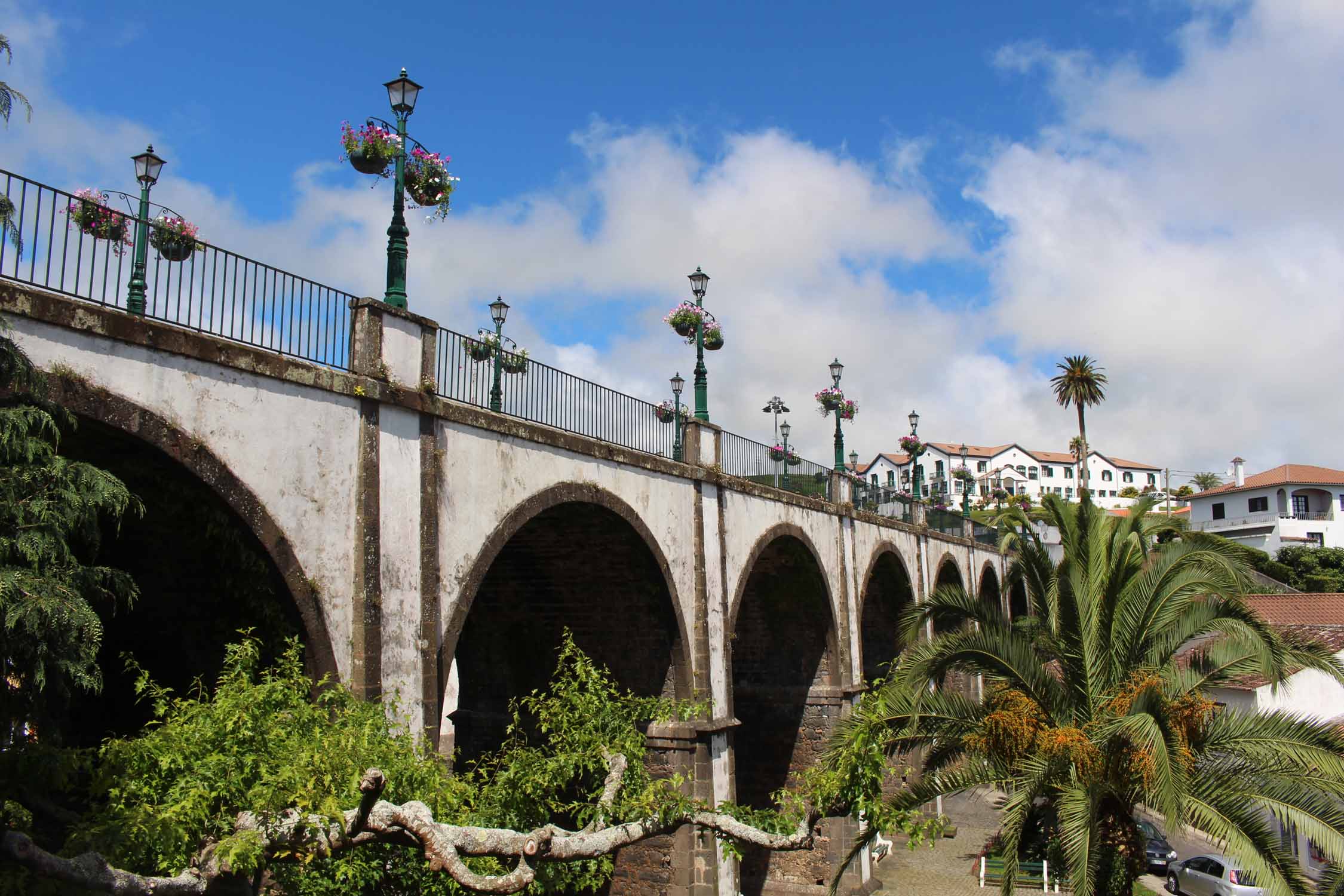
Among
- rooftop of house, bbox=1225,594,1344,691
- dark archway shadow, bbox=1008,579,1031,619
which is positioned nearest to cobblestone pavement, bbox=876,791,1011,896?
rooftop of house, bbox=1225,594,1344,691

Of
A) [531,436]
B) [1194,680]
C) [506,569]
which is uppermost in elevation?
[531,436]

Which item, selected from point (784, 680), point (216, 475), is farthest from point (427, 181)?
point (784, 680)

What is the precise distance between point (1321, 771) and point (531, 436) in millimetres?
8685


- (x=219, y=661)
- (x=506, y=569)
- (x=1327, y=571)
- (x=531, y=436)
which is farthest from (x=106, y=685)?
(x=1327, y=571)

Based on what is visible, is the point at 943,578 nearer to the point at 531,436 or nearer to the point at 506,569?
the point at 506,569

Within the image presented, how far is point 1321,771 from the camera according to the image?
1005cm

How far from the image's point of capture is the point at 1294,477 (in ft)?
217

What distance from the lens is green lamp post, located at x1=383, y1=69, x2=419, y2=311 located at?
9.76m

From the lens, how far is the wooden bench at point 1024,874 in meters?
21.4

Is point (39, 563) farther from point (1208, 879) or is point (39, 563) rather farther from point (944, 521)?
point (944, 521)

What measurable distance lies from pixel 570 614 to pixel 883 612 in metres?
15.0

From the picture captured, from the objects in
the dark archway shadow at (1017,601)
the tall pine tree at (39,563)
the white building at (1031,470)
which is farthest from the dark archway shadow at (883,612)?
the white building at (1031,470)

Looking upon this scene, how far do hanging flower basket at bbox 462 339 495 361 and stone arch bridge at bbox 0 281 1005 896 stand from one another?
0.73m

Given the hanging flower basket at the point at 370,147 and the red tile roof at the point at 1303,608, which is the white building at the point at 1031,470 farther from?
the hanging flower basket at the point at 370,147
